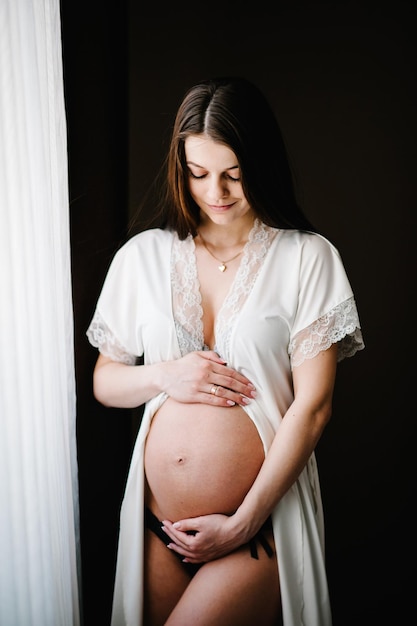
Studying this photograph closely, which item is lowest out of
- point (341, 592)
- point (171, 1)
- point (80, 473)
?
point (341, 592)

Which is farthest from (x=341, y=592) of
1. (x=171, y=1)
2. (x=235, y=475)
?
(x=171, y=1)

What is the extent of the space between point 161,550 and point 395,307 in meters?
1.11

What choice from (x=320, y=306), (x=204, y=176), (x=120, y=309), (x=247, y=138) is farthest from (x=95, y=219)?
(x=320, y=306)

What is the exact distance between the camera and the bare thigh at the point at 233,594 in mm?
1314

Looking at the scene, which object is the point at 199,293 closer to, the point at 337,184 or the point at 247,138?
the point at 247,138

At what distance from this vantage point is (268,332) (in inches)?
54.8

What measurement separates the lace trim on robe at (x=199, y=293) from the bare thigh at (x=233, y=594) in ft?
1.39

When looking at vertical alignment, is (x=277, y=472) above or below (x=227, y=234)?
below

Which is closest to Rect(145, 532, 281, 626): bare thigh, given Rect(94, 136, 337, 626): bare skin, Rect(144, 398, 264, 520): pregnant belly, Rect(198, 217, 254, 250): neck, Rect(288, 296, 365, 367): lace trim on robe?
Rect(94, 136, 337, 626): bare skin

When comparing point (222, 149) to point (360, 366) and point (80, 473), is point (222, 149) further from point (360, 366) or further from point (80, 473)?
point (360, 366)

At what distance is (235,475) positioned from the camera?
1.36m

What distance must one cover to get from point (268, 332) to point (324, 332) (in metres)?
0.11

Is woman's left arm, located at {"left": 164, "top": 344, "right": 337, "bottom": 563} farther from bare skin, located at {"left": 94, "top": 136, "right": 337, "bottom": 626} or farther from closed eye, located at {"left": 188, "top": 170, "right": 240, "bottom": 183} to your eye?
closed eye, located at {"left": 188, "top": 170, "right": 240, "bottom": 183}

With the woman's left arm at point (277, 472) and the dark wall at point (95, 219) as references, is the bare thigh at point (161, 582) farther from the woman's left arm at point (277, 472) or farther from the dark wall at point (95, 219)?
the dark wall at point (95, 219)
